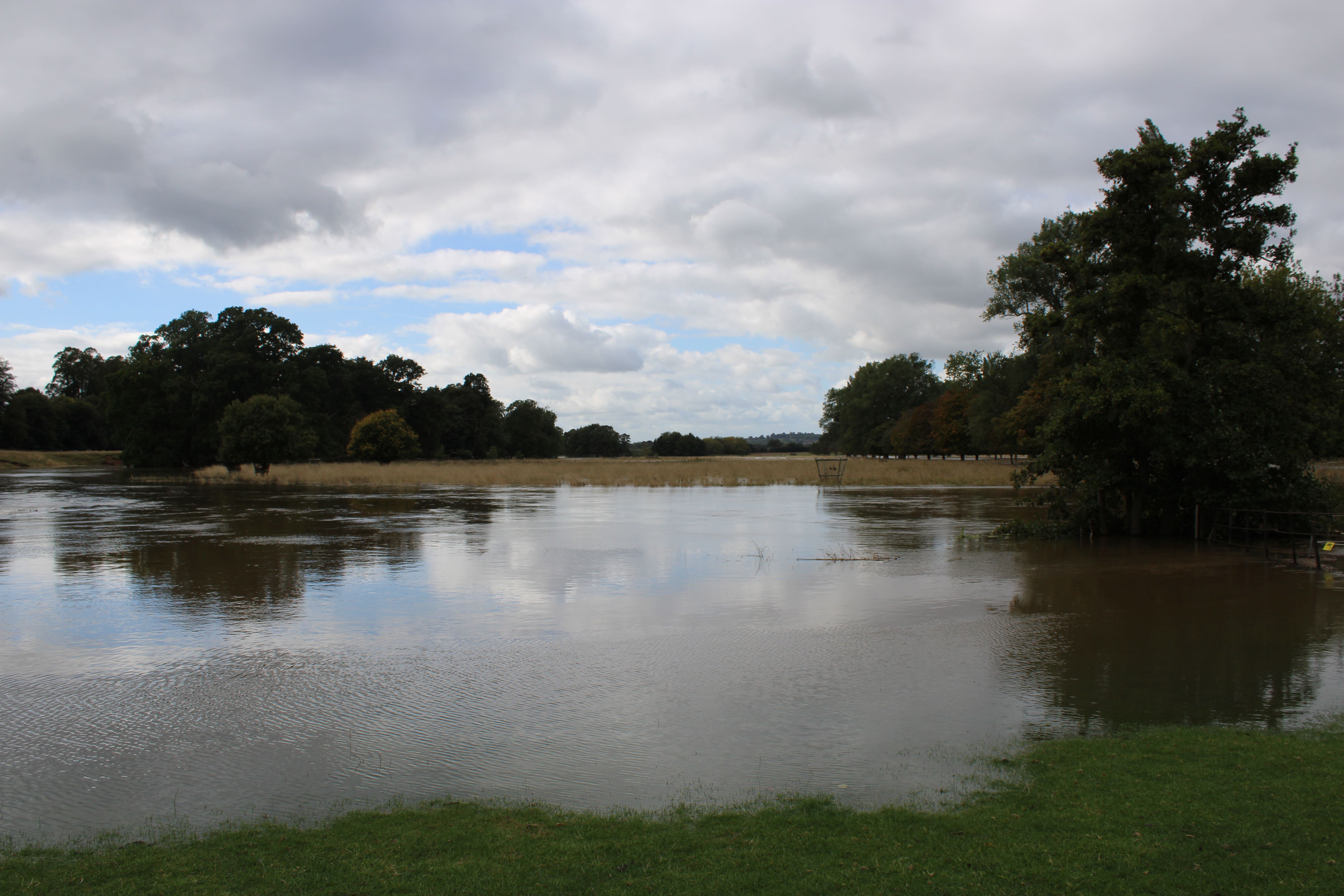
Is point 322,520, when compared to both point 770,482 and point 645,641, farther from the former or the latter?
point 770,482

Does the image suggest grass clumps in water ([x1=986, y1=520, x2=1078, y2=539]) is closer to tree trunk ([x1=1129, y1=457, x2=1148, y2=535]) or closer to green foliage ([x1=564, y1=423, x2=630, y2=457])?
tree trunk ([x1=1129, y1=457, x2=1148, y2=535])

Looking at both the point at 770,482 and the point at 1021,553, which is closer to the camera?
the point at 1021,553

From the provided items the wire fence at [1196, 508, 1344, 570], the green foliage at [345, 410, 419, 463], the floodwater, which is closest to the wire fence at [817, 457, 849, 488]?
the wire fence at [1196, 508, 1344, 570]

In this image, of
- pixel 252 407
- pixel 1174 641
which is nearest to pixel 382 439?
pixel 252 407

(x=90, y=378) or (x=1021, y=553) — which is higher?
(x=90, y=378)

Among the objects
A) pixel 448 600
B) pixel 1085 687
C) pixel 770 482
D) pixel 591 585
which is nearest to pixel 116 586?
pixel 448 600

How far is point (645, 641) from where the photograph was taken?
1042cm

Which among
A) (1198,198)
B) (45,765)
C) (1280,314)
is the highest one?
(1198,198)

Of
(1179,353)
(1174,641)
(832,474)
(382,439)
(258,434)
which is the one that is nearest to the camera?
(1174,641)

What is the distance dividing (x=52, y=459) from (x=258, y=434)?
49944 millimetres

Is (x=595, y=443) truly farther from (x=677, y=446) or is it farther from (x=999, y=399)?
(x=999, y=399)

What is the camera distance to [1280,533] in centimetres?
1770

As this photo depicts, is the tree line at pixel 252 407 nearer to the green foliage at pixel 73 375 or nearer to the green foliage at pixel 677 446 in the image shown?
the green foliage at pixel 73 375

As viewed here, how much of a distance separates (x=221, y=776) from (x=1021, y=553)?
53.1 ft
